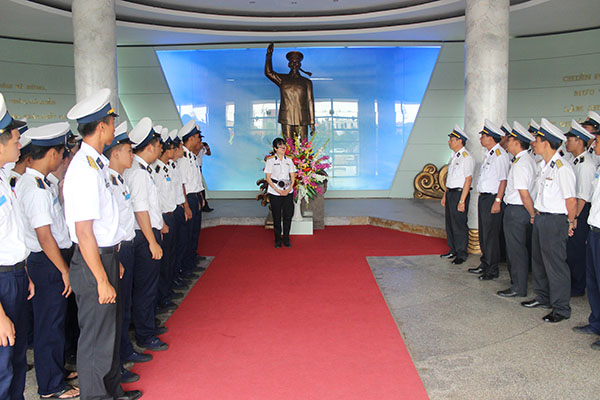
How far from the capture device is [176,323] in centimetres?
376

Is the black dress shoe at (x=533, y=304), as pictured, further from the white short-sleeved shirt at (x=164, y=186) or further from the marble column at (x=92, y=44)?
the marble column at (x=92, y=44)

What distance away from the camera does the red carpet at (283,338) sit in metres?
2.74

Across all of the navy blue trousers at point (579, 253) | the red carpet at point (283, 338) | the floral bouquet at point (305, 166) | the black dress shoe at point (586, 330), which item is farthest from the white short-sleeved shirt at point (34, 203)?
the floral bouquet at point (305, 166)

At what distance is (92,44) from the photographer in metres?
5.51

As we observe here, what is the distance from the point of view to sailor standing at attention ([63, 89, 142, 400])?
2225 mm

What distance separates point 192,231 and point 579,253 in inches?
161

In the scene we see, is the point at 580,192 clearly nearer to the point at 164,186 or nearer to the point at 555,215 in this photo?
the point at 555,215

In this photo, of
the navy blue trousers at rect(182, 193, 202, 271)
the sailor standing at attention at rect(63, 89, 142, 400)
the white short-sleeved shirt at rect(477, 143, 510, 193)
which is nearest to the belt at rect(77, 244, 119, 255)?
the sailor standing at attention at rect(63, 89, 142, 400)

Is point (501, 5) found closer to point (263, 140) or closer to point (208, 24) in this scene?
point (208, 24)

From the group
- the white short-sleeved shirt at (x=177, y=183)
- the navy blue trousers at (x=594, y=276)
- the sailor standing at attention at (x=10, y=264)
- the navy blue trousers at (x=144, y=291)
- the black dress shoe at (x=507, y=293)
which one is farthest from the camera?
the white short-sleeved shirt at (x=177, y=183)

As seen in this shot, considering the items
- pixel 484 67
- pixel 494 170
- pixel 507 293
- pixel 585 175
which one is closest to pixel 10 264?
pixel 507 293

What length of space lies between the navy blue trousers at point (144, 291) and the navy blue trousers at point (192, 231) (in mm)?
1779

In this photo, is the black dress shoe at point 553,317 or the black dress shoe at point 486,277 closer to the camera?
the black dress shoe at point 553,317

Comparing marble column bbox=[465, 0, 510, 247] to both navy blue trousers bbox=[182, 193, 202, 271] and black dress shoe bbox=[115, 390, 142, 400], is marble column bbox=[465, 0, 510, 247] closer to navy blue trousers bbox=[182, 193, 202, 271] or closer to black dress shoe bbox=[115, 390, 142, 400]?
navy blue trousers bbox=[182, 193, 202, 271]
